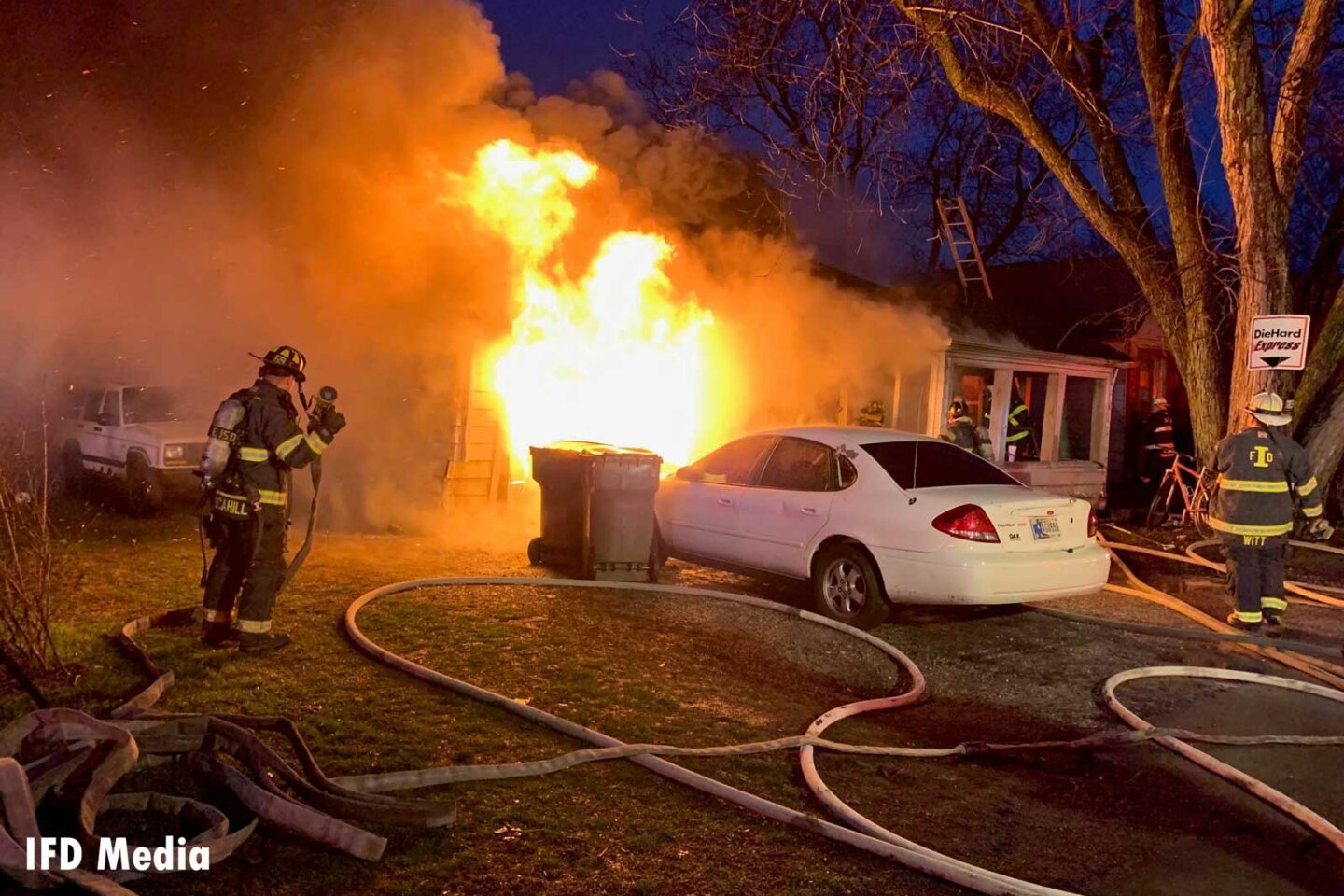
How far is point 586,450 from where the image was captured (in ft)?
27.6

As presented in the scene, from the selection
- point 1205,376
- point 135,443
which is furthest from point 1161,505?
point 135,443

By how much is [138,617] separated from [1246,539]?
776 cm

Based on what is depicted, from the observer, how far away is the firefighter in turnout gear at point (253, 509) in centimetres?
591

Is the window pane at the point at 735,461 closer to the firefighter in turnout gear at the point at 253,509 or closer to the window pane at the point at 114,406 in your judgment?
the firefighter in turnout gear at the point at 253,509

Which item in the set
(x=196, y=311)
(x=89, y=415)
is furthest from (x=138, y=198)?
(x=89, y=415)

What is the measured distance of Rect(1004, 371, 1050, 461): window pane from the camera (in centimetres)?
1381

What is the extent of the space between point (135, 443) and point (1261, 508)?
11.4 meters

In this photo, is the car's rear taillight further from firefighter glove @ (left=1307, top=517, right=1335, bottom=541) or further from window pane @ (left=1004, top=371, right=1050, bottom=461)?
window pane @ (left=1004, top=371, right=1050, bottom=461)

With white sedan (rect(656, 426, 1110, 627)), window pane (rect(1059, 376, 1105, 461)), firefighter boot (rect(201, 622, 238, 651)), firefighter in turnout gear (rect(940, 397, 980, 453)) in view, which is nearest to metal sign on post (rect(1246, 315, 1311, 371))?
firefighter in turnout gear (rect(940, 397, 980, 453))

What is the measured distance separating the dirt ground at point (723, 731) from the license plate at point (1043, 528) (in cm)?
82

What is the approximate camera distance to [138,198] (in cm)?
1277

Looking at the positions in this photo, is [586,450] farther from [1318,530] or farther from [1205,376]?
[1318,530]

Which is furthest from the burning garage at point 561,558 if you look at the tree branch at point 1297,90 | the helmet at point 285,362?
the tree branch at point 1297,90

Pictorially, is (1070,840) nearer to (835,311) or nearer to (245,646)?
(245,646)
